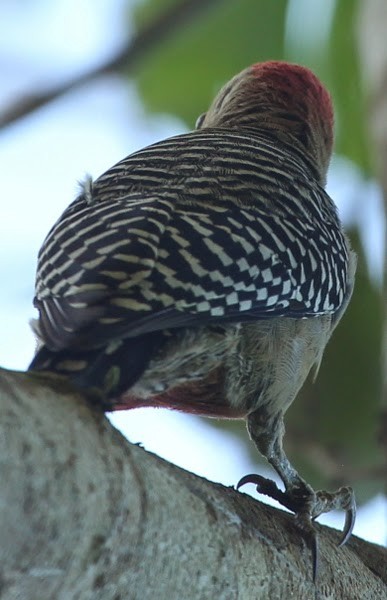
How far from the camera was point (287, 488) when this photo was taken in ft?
12.3

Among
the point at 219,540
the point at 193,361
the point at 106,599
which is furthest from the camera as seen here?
the point at 193,361

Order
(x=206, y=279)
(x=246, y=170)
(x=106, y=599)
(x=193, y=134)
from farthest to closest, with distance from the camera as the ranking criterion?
(x=193, y=134), (x=246, y=170), (x=206, y=279), (x=106, y=599)

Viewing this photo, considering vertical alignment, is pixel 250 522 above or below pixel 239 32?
below

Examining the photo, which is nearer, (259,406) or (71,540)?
(71,540)

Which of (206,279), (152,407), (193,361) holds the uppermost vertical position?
(206,279)

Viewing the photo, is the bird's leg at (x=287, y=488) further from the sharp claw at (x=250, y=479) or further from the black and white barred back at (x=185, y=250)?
the black and white barred back at (x=185, y=250)

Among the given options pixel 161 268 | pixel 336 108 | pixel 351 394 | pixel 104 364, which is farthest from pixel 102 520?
pixel 336 108

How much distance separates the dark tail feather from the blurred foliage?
2.48 meters

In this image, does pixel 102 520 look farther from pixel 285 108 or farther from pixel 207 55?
pixel 207 55

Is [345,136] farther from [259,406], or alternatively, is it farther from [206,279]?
[206,279]

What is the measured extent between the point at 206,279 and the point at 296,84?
8.18 feet

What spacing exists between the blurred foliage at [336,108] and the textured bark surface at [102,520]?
8.49ft

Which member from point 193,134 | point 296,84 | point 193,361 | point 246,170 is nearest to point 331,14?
point 296,84

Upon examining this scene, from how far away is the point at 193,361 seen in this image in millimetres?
3301
